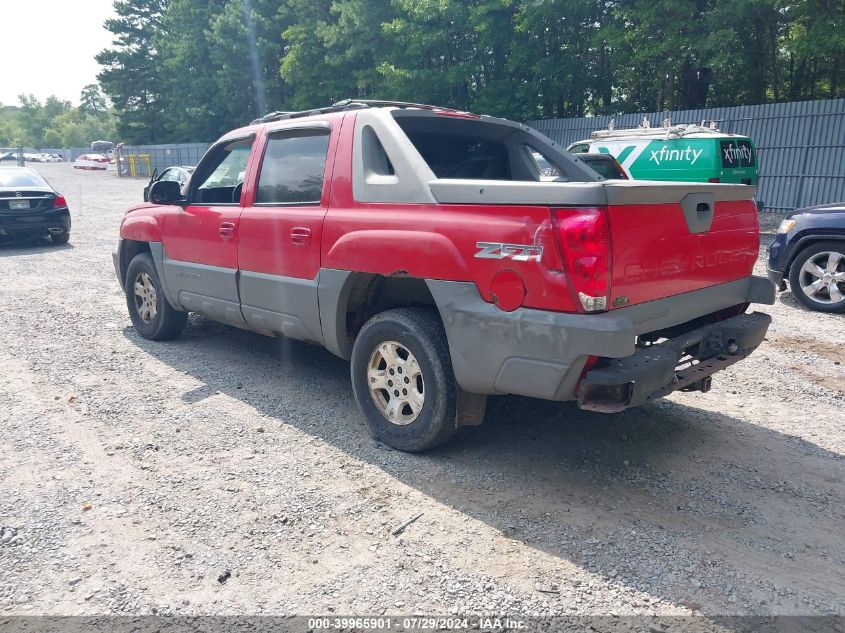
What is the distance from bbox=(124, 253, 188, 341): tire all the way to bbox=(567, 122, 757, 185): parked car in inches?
334

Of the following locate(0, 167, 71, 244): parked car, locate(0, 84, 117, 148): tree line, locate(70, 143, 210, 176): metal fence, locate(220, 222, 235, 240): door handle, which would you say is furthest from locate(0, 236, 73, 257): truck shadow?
locate(0, 84, 117, 148): tree line

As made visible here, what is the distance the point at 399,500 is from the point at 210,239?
288cm

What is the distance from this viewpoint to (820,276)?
725 cm

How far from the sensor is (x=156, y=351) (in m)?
6.13

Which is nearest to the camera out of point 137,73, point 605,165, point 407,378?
point 407,378

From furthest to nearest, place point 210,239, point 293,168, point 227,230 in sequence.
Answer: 1. point 210,239
2. point 227,230
3. point 293,168

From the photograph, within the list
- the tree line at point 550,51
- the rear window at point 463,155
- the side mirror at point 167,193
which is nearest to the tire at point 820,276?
the rear window at point 463,155

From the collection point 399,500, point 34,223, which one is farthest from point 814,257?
point 34,223

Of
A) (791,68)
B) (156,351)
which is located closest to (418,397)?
(156,351)

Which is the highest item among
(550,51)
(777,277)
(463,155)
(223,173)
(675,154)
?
(550,51)

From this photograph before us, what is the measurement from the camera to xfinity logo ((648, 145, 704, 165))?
11.8 metres

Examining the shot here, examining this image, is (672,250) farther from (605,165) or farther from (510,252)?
(605,165)

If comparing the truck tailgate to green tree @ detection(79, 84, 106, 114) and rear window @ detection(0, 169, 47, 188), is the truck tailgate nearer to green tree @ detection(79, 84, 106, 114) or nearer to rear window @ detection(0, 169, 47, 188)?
rear window @ detection(0, 169, 47, 188)

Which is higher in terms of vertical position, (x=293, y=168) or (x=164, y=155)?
(x=164, y=155)
